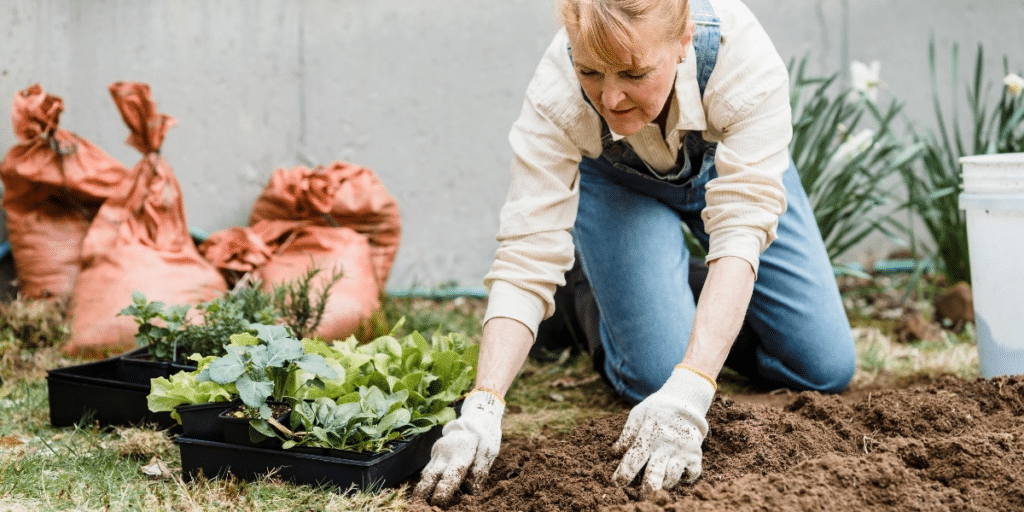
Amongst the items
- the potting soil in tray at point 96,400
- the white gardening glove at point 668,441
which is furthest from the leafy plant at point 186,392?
the white gardening glove at point 668,441

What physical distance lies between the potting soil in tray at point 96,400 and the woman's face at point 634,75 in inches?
46.8

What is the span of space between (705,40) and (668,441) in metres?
0.87

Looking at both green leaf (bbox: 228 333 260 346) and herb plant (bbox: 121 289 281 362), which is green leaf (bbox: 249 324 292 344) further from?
herb plant (bbox: 121 289 281 362)

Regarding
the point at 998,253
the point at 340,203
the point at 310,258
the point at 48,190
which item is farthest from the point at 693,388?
the point at 48,190

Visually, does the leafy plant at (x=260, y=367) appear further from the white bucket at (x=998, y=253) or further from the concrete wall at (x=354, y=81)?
the concrete wall at (x=354, y=81)

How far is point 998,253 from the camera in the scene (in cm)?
214

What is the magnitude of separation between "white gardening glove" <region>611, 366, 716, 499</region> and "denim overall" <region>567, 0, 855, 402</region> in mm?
682

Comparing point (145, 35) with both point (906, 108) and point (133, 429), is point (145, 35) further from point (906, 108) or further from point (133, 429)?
point (906, 108)

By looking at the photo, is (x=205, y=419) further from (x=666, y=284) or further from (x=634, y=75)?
(x=666, y=284)

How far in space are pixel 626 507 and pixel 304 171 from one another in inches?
80.5

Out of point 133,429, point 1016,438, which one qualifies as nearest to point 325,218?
point 133,429

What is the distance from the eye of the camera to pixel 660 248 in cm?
226

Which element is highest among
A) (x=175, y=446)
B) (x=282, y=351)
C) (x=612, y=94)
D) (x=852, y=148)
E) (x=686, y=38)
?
(x=686, y=38)

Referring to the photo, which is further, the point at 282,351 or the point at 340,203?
the point at 340,203
